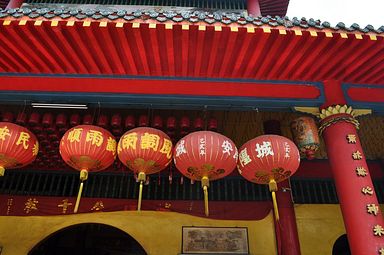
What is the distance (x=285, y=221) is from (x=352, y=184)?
252 cm

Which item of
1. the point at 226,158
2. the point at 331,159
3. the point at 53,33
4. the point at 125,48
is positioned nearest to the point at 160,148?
the point at 226,158

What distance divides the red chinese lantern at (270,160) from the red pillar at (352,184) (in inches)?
26.6

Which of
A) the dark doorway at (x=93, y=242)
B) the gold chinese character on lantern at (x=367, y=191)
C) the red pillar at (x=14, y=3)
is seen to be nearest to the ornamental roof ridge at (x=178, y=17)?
the gold chinese character on lantern at (x=367, y=191)

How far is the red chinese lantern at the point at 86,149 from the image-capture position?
14.3 ft

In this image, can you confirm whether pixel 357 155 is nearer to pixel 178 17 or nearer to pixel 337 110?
pixel 337 110

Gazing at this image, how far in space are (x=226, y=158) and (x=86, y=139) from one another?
1873mm

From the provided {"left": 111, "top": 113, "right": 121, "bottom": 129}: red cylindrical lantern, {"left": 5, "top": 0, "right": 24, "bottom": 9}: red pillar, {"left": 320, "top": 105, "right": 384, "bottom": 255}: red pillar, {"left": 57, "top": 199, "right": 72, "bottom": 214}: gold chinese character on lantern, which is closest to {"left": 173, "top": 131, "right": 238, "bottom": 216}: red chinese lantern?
{"left": 320, "top": 105, "right": 384, "bottom": 255}: red pillar

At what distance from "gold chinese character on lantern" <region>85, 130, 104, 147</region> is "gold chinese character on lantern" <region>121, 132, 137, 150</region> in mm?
320

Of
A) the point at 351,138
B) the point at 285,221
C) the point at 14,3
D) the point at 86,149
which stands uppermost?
the point at 14,3

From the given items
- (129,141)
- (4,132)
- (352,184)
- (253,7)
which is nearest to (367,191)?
(352,184)

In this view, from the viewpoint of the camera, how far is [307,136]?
5234mm

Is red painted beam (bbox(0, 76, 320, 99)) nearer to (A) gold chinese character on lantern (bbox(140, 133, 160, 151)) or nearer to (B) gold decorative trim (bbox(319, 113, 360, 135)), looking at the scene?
(B) gold decorative trim (bbox(319, 113, 360, 135))

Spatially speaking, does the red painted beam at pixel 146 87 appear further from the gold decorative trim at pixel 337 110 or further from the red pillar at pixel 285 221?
the red pillar at pixel 285 221

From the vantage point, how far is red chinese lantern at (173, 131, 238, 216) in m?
4.14
